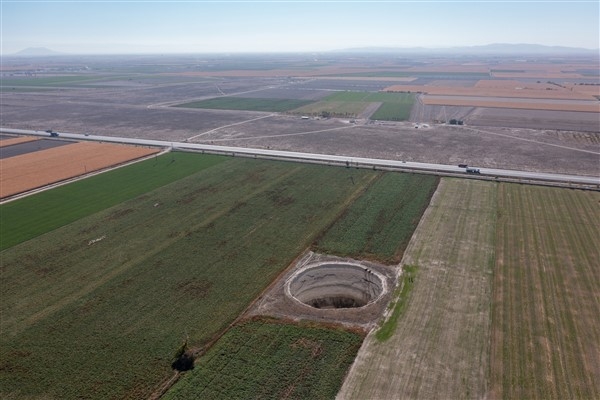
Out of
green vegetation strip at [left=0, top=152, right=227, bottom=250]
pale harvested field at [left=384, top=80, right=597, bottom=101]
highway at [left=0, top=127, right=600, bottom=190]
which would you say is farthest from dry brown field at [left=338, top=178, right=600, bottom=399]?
pale harvested field at [left=384, top=80, right=597, bottom=101]

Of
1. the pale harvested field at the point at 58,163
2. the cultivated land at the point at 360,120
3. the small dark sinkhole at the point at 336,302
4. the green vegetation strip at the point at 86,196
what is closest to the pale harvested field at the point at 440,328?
the small dark sinkhole at the point at 336,302

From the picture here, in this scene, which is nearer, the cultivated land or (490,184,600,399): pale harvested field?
(490,184,600,399): pale harvested field

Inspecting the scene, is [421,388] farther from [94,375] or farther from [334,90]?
[334,90]

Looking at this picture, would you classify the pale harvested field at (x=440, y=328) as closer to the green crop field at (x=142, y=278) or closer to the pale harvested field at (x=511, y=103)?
the green crop field at (x=142, y=278)

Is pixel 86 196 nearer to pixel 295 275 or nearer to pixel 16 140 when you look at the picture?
pixel 295 275

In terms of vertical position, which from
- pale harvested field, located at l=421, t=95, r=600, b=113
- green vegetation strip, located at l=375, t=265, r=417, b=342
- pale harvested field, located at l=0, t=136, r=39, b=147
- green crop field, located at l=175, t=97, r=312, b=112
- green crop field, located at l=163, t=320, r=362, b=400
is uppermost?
Answer: green crop field, located at l=175, t=97, r=312, b=112

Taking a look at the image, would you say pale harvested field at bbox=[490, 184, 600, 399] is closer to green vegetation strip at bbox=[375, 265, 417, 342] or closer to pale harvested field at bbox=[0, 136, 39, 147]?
green vegetation strip at bbox=[375, 265, 417, 342]
